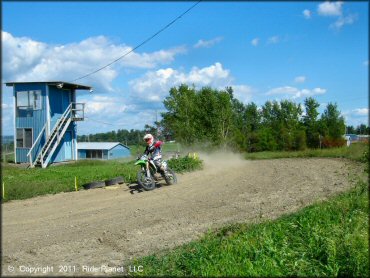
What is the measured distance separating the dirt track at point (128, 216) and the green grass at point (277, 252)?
2.33 feet

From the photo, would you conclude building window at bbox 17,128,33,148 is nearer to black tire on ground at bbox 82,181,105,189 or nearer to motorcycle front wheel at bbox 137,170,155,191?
black tire on ground at bbox 82,181,105,189

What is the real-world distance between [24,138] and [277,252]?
1202 inches

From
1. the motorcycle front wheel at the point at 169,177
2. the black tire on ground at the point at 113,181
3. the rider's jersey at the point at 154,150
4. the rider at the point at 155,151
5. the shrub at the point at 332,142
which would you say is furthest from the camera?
the shrub at the point at 332,142

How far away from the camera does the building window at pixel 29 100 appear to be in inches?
1299

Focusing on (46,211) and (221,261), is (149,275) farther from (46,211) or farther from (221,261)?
(46,211)

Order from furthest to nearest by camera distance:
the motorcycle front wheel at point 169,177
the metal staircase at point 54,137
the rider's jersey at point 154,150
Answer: the metal staircase at point 54,137 → the motorcycle front wheel at point 169,177 → the rider's jersey at point 154,150

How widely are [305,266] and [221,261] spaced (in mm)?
1338

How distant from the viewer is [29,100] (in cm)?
3341

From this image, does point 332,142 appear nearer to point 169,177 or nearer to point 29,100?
point 29,100

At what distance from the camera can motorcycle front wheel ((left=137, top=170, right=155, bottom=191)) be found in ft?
46.1

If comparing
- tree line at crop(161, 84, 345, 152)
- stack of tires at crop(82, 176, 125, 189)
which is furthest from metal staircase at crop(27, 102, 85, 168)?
stack of tires at crop(82, 176, 125, 189)

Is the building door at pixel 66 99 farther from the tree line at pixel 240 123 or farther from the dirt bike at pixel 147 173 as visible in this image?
the dirt bike at pixel 147 173

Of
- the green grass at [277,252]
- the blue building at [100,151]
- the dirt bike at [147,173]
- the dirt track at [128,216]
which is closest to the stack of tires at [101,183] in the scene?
the dirt track at [128,216]

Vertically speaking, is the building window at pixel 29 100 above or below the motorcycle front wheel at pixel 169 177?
above
